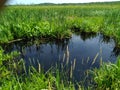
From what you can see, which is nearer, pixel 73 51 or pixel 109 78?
pixel 109 78

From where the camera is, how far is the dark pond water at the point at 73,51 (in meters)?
6.61

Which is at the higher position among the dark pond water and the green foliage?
the green foliage

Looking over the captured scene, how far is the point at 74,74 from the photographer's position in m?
5.61

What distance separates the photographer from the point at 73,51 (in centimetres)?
824

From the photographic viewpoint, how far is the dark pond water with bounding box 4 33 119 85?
21.7 ft

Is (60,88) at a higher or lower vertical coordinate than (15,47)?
higher

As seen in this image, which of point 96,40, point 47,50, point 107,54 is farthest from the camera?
point 96,40

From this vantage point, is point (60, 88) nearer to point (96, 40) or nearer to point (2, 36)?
point (2, 36)

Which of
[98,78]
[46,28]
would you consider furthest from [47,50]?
[98,78]

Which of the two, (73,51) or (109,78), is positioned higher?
(109,78)

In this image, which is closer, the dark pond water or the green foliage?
the green foliage

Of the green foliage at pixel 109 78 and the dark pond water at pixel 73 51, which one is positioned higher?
the green foliage at pixel 109 78

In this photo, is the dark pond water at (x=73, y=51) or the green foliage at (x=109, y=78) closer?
the green foliage at (x=109, y=78)

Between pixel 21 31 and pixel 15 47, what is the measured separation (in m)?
1.01
